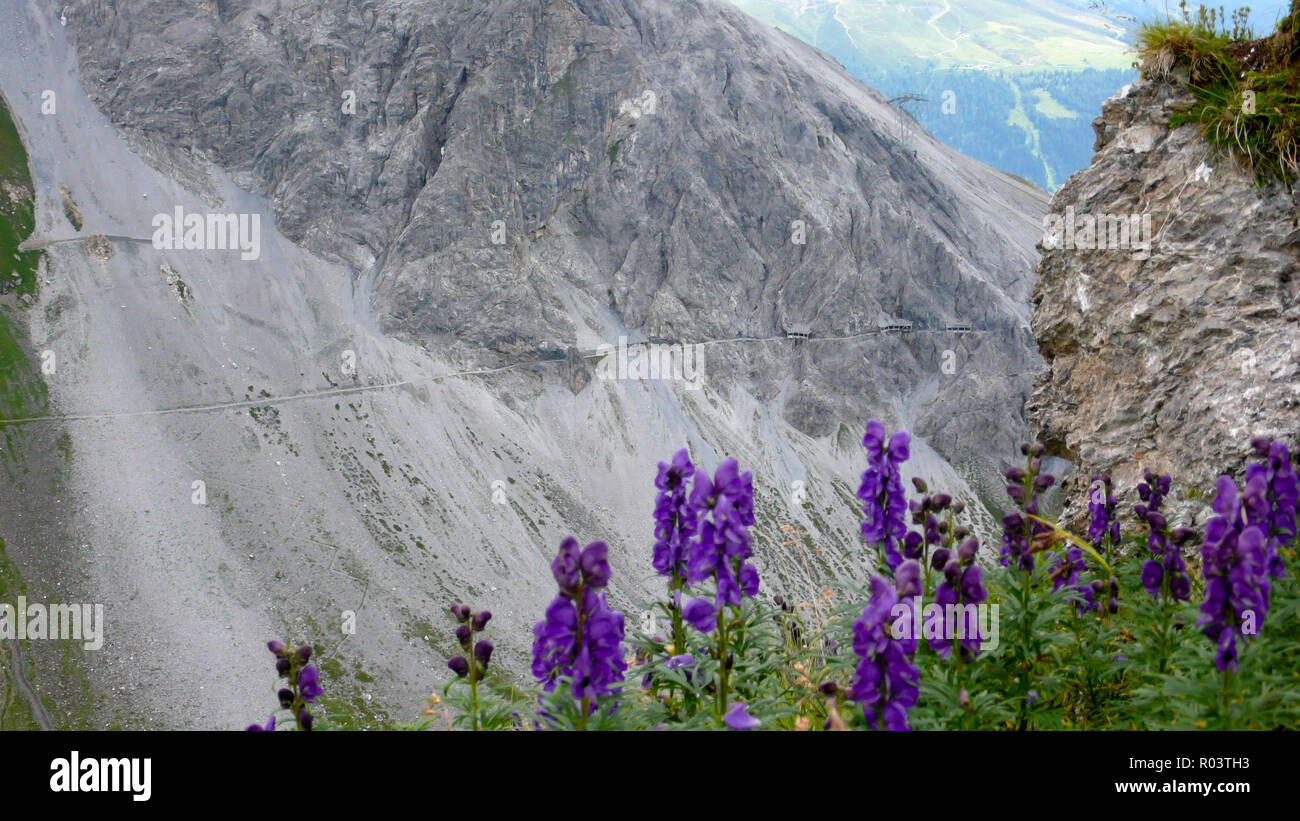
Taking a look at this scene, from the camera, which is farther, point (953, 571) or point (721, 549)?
point (721, 549)

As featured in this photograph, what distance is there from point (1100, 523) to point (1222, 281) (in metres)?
4.67

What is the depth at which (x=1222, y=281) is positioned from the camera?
977cm

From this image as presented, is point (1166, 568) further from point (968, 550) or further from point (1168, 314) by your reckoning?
point (1168, 314)

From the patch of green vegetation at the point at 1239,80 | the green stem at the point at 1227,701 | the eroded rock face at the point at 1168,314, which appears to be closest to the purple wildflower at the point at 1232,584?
the green stem at the point at 1227,701

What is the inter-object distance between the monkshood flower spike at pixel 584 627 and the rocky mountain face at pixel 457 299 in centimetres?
3550

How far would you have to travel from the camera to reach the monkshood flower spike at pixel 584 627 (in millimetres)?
3859

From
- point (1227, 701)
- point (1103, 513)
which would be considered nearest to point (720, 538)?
point (1227, 701)

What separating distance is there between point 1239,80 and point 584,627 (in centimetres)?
1054

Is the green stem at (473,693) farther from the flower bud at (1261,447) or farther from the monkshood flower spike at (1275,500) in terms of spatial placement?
the flower bud at (1261,447)

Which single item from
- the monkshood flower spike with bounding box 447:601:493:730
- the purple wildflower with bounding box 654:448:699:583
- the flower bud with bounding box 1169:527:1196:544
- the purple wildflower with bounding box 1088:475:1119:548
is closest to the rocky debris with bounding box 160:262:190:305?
the monkshood flower spike with bounding box 447:601:493:730

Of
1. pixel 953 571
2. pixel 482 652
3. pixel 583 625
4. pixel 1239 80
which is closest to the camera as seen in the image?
pixel 583 625

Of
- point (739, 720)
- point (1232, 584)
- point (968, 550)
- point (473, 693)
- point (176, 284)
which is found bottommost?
point (739, 720)

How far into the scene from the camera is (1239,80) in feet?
31.5

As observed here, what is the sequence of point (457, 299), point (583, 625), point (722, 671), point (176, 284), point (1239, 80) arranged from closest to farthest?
point (583, 625) < point (722, 671) < point (1239, 80) < point (176, 284) < point (457, 299)
